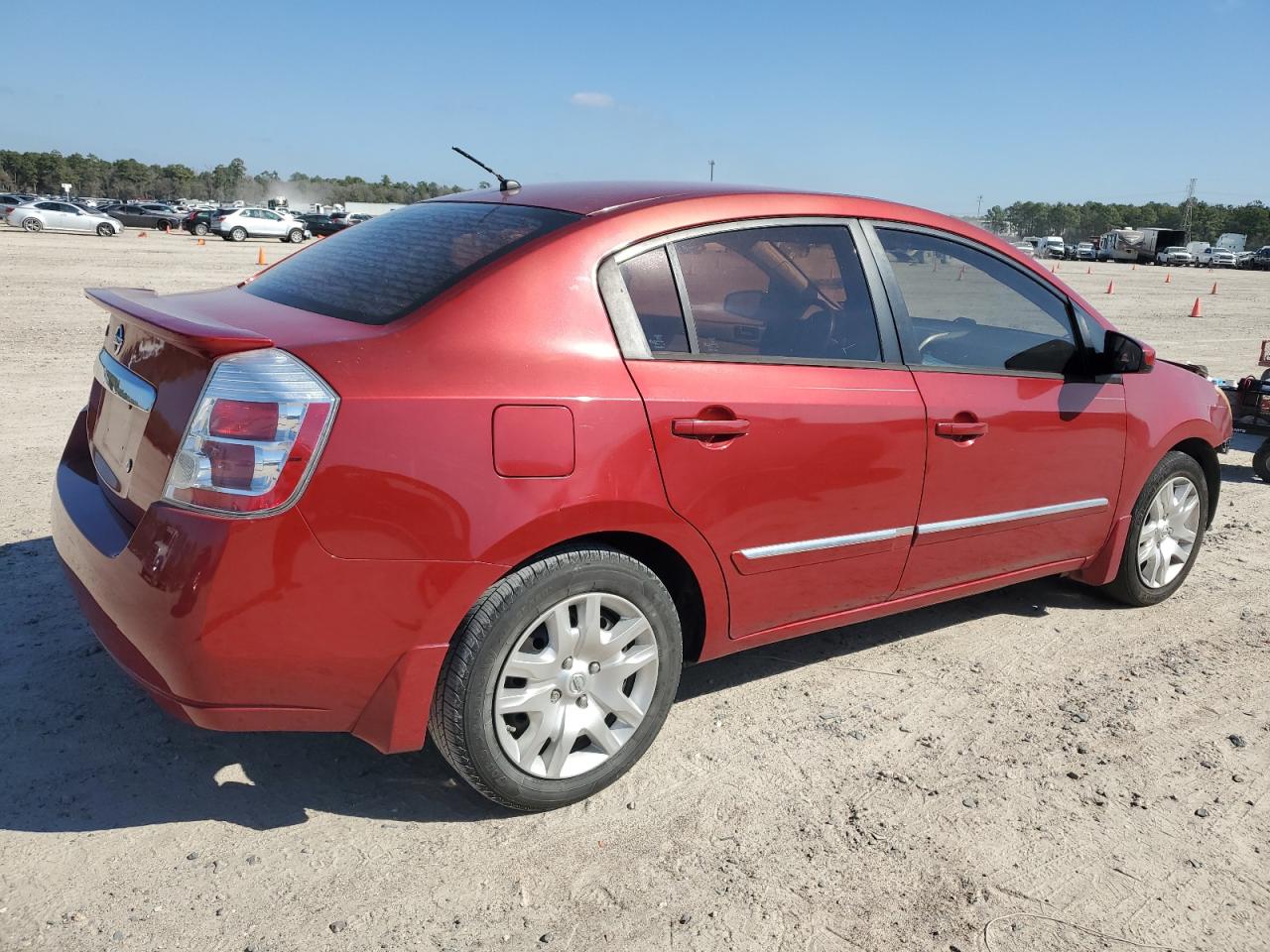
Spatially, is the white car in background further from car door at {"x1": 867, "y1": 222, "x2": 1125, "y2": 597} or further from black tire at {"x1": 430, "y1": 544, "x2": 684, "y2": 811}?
black tire at {"x1": 430, "y1": 544, "x2": 684, "y2": 811}

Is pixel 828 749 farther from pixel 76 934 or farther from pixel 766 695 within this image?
pixel 76 934

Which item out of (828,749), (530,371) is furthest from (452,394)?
(828,749)

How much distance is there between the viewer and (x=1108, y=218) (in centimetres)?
16238

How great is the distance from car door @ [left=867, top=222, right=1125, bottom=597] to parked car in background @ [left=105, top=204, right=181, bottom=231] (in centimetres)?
5439

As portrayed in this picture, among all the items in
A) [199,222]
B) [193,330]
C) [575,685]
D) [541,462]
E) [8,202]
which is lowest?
[575,685]

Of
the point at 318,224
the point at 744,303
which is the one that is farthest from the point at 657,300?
the point at 318,224

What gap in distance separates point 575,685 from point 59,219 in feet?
146

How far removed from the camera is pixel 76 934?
93.4 inches

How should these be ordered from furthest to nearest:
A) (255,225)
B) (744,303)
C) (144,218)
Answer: (144,218)
(255,225)
(744,303)

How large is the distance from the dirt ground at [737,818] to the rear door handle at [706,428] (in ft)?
3.50

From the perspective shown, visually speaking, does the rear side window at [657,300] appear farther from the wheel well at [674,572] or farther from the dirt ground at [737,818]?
the dirt ground at [737,818]

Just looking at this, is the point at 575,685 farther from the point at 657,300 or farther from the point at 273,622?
the point at 657,300

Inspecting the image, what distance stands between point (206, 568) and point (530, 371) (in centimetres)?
93

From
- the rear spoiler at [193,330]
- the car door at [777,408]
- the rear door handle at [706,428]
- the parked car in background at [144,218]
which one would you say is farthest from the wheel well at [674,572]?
the parked car in background at [144,218]
